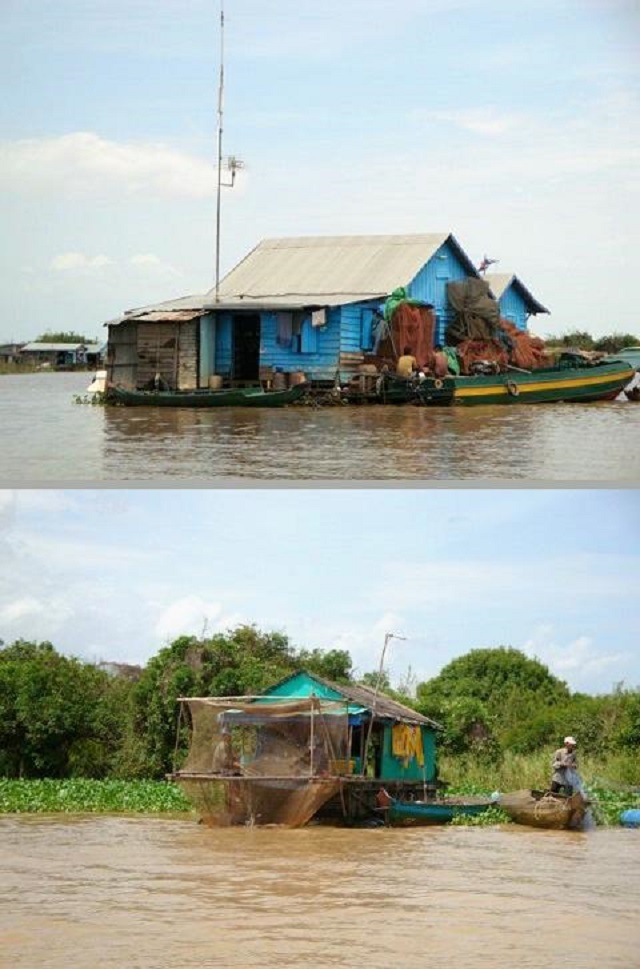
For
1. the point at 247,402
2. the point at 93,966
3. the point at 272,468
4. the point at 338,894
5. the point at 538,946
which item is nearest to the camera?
the point at 93,966

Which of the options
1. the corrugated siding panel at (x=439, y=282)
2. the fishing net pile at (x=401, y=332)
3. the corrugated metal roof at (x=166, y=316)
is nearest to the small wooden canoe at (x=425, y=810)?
the fishing net pile at (x=401, y=332)

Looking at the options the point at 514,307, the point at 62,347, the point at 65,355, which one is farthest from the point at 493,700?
the point at 62,347

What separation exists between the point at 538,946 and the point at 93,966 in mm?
1820

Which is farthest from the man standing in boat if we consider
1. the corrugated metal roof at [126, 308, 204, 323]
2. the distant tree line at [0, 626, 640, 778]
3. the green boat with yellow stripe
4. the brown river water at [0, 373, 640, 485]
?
the corrugated metal roof at [126, 308, 204, 323]

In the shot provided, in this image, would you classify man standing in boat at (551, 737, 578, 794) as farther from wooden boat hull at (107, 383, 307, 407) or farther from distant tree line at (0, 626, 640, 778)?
wooden boat hull at (107, 383, 307, 407)

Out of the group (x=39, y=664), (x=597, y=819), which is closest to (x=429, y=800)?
(x=597, y=819)

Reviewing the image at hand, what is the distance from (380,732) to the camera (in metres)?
10.6

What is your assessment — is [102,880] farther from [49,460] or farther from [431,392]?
[431,392]

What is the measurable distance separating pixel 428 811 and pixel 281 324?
5734mm

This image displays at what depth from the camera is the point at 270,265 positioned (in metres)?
15.8

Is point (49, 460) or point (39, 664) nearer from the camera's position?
point (49, 460)

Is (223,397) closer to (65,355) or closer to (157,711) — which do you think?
(157,711)

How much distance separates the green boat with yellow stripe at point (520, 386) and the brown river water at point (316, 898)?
16.8 ft

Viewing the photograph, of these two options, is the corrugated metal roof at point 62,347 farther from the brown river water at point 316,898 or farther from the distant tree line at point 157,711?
the brown river water at point 316,898
